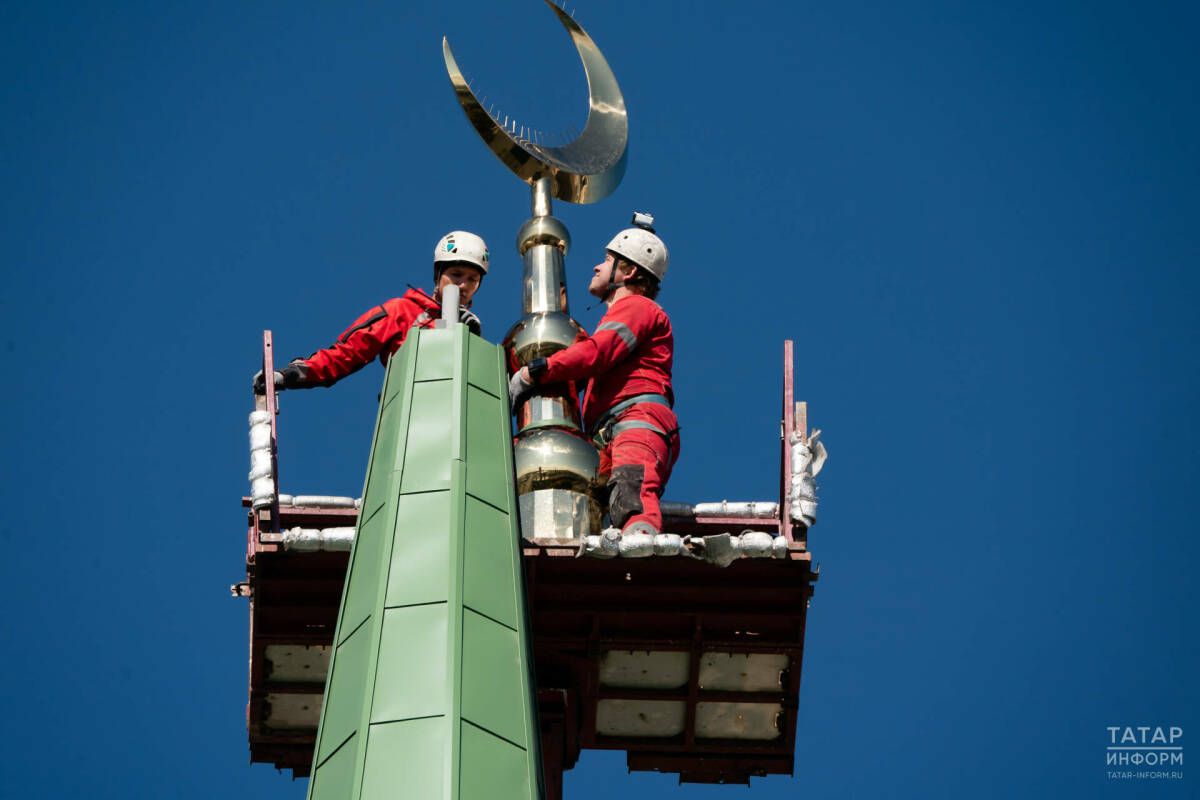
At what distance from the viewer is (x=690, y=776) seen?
18.3 metres

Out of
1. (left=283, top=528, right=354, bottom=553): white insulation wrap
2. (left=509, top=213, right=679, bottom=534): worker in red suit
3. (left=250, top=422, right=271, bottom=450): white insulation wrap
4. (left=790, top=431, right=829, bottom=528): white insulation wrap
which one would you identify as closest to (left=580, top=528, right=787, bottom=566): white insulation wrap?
(left=790, top=431, right=829, bottom=528): white insulation wrap

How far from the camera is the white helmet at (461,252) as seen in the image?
20.0 metres

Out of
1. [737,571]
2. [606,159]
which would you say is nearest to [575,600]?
[737,571]

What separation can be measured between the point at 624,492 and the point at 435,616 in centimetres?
608

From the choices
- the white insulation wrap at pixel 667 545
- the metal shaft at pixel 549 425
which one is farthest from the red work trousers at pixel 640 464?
the white insulation wrap at pixel 667 545

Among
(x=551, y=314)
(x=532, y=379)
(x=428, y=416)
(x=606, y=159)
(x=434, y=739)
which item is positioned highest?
(x=606, y=159)

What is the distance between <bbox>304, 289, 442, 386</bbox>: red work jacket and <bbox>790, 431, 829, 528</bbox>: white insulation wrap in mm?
4205

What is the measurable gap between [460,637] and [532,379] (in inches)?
288

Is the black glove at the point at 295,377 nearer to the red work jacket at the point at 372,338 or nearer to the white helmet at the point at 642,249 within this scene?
the red work jacket at the point at 372,338

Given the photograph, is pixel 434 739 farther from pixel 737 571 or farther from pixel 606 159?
pixel 606 159

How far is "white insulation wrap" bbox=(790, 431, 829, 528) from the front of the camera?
16094 mm

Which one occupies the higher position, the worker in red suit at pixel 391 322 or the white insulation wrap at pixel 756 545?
the worker in red suit at pixel 391 322

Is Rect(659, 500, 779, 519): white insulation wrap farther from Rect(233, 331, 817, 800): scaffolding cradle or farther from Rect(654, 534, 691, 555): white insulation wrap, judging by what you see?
Rect(654, 534, 691, 555): white insulation wrap

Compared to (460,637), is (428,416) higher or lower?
higher
